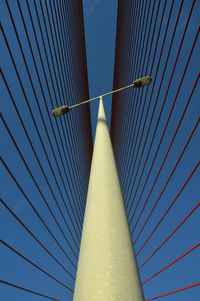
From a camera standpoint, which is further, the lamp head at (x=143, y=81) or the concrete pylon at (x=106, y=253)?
the lamp head at (x=143, y=81)

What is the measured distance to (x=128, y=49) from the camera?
7352 millimetres

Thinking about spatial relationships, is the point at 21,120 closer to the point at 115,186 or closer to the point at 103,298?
the point at 115,186

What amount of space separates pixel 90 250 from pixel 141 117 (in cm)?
407

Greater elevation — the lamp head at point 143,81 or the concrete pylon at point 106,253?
the lamp head at point 143,81

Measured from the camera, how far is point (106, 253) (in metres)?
1.31

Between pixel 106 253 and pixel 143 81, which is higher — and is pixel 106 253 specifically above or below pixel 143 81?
below

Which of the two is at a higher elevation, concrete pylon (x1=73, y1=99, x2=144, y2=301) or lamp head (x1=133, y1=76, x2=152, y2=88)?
lamp head (x1=133, y1=76, x2=152, y2=88)

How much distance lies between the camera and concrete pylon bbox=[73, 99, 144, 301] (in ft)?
3.82

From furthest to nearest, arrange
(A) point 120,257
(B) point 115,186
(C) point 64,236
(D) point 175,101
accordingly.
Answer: (C) point 64,236
(D) point 175,101
(B) point 115,186
(A) point 120,257

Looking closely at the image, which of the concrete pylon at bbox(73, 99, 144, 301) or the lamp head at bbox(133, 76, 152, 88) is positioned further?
the lamp head at bbox(133, 76, 152, 88)

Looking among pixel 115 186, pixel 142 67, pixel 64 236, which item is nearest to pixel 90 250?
pixel 115 186

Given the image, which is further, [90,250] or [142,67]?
[142,67]

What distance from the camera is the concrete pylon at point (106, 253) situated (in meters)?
1.17

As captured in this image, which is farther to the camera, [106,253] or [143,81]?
[143,81]
